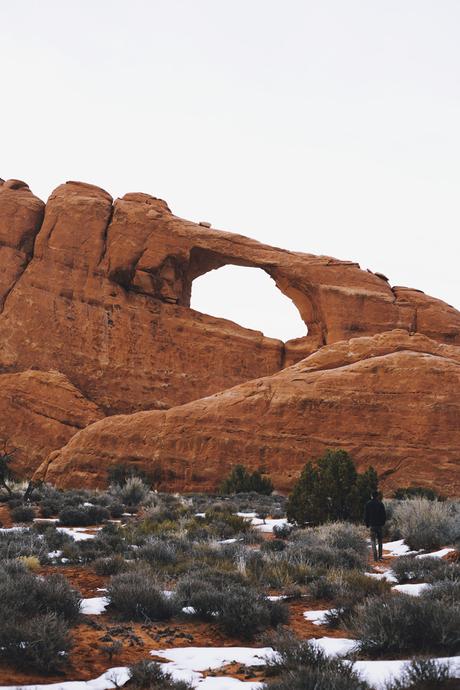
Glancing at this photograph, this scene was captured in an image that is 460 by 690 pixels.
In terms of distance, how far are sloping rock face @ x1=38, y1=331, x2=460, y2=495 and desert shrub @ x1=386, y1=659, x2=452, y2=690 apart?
73.5 feet

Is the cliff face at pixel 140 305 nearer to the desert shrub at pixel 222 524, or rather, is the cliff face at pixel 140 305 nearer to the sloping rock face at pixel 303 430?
the sloping rock face at pixel 303 430

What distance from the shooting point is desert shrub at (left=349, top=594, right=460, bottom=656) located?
600 cm

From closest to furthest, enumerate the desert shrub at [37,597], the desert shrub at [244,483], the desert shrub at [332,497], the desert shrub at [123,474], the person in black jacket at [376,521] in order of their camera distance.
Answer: the desert shrub at [37,597] → the person in black jacket at [376,521] → the desert shrub at [332,497] → the desert shrub at [244,483] → the desert shrub at [123,474]

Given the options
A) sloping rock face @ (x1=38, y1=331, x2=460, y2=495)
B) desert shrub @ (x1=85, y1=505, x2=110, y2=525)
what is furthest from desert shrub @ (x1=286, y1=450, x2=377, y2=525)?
sloping rock face @ (x1=38, y1=331, x2=460, y2=495)

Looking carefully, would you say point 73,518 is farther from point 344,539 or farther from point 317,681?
point 317,681

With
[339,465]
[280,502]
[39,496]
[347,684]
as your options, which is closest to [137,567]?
[347,684]

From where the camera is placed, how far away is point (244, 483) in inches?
1037

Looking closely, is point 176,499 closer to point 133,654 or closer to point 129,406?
point 133,654

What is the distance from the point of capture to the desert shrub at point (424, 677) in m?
4.93

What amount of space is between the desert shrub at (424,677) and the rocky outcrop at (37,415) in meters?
34.6

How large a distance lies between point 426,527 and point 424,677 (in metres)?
8.09

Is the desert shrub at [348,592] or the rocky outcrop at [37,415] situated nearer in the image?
the desert shrub at [348,592]

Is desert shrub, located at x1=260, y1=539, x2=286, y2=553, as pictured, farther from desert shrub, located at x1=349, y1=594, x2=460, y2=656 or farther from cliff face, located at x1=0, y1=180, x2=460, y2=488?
cliff face, located at x1=0, y1=180, x2=460, y2=488

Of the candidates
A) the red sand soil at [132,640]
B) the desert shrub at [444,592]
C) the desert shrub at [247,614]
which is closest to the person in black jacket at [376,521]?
the red sand soil at [132,640]
